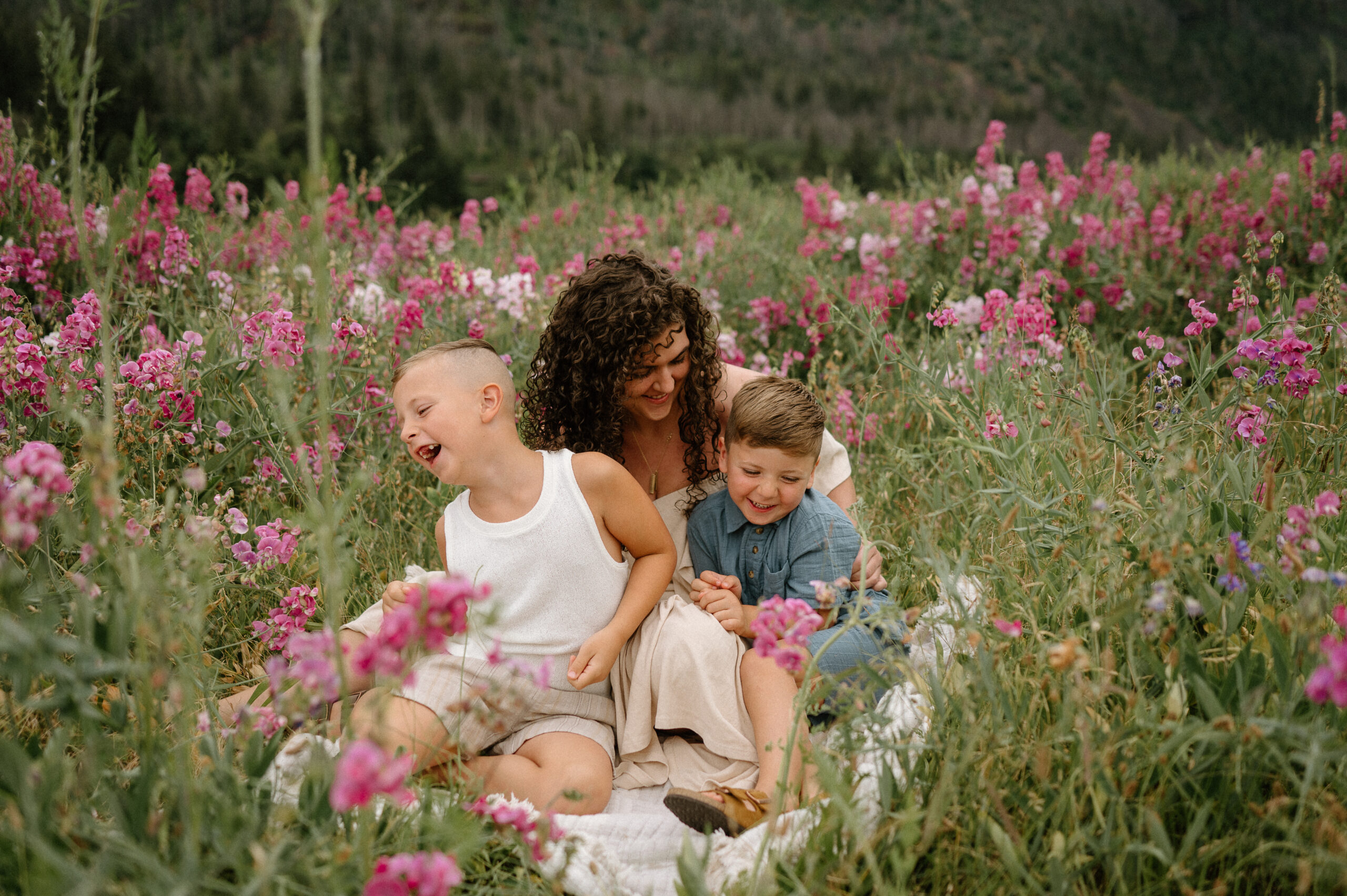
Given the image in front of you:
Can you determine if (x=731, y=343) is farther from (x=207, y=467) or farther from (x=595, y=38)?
(x=595, y=38)

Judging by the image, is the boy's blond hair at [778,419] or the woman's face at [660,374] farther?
the woman's face at [660,374]

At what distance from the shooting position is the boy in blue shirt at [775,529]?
225cm

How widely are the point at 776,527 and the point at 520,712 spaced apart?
2.90 feet

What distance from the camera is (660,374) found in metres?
2.45

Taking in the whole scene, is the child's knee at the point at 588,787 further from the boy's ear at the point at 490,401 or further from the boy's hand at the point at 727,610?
the boy's ear at the point at 490,401

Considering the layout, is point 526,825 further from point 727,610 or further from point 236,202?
point 236,202

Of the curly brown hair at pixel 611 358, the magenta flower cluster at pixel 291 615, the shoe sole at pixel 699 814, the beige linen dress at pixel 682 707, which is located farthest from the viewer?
the curly brown hair at pixel 611 358

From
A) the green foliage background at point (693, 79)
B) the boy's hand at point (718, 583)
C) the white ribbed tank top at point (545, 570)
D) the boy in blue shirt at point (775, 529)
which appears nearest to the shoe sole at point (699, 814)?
the boy in blue shirt at point (775, 529)

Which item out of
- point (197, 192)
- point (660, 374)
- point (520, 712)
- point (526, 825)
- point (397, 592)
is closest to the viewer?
point (526, 825)

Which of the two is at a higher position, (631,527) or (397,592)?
(631,527)

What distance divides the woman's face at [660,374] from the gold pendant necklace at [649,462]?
15 cm

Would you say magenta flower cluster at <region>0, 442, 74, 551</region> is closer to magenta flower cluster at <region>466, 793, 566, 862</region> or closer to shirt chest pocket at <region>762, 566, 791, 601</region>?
magenta flower cluster at <region>466, 793, 566, 862</region>

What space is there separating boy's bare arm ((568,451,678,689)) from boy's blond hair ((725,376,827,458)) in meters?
0.33

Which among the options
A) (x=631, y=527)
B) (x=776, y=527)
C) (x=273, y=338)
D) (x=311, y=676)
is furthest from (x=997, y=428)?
(x=273, y=338)
